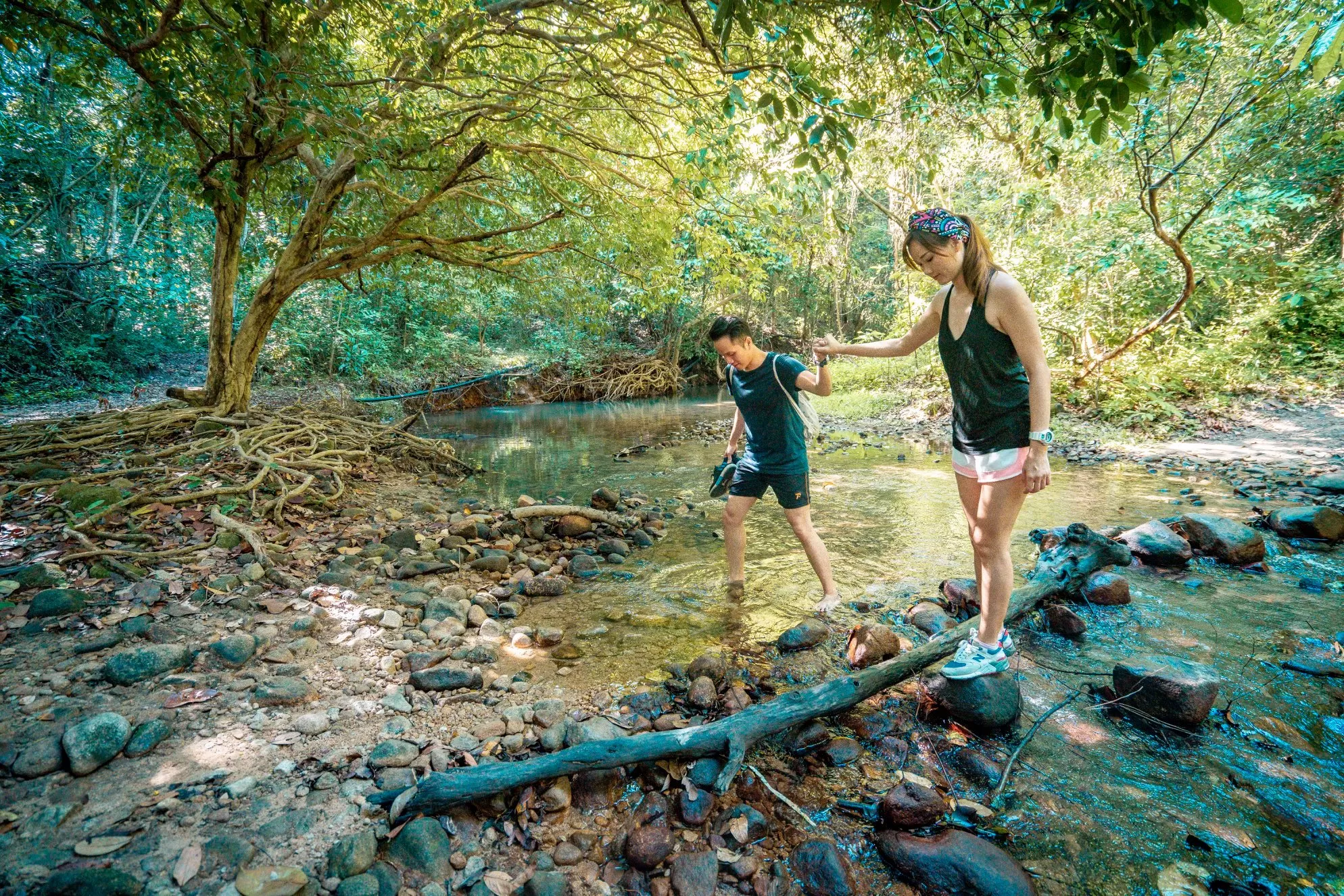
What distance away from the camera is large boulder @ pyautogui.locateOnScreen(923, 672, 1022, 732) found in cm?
237

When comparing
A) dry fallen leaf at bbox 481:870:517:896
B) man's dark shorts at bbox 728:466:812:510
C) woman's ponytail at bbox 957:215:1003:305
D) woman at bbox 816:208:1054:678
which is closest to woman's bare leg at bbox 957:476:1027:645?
woman at bbox 816:208:1054:678

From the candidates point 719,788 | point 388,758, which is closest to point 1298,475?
point 719,788

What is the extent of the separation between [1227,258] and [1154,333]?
1.73 meters

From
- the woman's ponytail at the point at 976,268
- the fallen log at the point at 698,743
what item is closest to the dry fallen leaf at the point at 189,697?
the fallen log at the point at 698,743

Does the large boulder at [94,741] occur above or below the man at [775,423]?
below

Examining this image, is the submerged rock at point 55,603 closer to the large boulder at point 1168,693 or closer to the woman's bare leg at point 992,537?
the woman's bare leg at point 992,537

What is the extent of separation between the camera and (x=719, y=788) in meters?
1.96

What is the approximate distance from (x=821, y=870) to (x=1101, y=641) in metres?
2.40

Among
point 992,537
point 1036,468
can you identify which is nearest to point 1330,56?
point 1036,468

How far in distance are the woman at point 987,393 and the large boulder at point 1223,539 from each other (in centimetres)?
293

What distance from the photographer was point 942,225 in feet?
7.66

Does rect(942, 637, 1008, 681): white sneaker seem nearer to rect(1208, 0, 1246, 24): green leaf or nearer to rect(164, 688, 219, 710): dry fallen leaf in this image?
rect(1208, 0, 1246, 24): green leaf

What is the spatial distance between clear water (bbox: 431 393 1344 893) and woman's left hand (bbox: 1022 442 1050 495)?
1.08m

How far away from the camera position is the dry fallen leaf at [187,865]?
→ 5.13 feet
